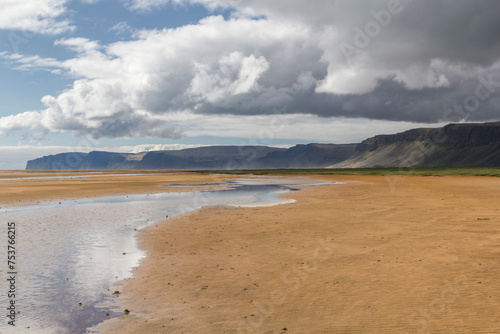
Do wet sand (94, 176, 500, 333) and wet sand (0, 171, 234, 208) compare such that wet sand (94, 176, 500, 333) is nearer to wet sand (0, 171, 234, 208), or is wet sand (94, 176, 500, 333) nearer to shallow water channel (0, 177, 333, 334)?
shallow water channel (0, 177, 333, 334)

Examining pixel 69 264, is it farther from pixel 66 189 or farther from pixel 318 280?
pixel 66 189

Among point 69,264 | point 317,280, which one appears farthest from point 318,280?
point 69,264

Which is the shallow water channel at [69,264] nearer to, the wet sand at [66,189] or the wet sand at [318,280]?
the wet sand at [318,280]

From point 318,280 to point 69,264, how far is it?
30.9 ft

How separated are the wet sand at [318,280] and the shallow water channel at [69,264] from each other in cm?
72

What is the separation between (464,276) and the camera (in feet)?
35.1

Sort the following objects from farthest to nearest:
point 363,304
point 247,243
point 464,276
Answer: point 247,243, point 464,276, point 363,304

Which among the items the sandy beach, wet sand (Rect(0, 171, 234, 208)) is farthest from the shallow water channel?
wet sand (Rect(0, 171, 234, 208))

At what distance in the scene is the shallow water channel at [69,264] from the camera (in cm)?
871

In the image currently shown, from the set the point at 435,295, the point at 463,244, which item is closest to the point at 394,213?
the point at 463,244

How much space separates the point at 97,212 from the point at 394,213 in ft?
75.1

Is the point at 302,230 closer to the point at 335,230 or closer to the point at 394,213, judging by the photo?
the point at 335,230

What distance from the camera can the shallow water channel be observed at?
343 inches

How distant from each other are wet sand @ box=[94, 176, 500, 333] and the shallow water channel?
72 centimetres
